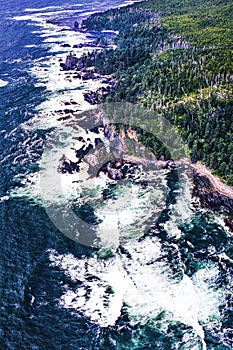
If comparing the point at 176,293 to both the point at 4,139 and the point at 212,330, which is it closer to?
the point at 212,330

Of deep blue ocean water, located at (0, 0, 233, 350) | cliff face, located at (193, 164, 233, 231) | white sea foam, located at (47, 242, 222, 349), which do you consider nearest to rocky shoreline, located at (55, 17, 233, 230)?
cliff face, located at (193, 164, 233, 231)

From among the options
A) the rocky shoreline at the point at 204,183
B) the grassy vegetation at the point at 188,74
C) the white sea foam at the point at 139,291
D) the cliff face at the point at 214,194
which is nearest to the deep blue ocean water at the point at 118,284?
the white sea foam at the point at 139,291

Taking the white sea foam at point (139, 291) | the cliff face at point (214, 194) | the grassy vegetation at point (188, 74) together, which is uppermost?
the grassy vegetation at point (188, 74)

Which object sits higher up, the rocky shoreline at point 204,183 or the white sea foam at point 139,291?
the rocky shoreline at point 204,183

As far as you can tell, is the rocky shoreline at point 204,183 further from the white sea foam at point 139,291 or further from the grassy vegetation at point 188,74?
the white sea foam at point 139,291

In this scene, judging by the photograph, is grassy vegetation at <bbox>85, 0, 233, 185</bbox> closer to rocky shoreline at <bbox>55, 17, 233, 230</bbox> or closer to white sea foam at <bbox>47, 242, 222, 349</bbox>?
rocky shoreline at <bbox>55, 17, 233, 230</bbox>

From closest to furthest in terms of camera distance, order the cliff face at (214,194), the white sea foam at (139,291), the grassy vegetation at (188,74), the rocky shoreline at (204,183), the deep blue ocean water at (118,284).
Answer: the deep blue ocean water at (118,284) → the white sea foam at (139,291) → the cliff face at (214,194) → the rocky shoreline at (204,183) → the grassy vegetation at (188,74)

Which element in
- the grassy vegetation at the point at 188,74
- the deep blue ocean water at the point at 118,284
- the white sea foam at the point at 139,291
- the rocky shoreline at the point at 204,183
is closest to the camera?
the deep blue ocean water at the point at 118,284
